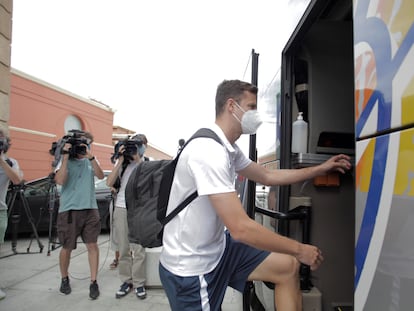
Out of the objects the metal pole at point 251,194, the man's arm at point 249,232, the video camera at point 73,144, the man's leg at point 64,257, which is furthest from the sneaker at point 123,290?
the man's arm at point 249,232

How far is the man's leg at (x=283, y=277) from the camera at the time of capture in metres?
1.78

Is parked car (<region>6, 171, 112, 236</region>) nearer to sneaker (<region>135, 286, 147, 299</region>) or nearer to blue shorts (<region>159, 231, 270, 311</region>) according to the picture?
sneaker (<region>135, 286, 147, 299</region>)

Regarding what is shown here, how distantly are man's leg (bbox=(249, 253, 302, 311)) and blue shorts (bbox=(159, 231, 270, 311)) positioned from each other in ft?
0.18

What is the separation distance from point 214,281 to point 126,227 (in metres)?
2.61

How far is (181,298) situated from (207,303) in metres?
0.15

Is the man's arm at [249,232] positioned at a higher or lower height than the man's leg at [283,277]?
higher

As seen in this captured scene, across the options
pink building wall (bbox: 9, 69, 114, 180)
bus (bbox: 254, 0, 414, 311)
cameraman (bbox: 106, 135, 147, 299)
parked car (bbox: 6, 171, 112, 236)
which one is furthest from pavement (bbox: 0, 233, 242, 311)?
pink building wall (bbox: 9, 69, 114, 180)

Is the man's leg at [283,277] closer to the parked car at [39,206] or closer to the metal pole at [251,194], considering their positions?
the metal pole at [251,194]

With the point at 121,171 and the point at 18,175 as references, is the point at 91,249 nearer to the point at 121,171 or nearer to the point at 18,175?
the point at 121,171

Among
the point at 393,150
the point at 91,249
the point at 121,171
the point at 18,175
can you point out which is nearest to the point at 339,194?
the point at 393,150

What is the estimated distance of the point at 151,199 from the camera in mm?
2205

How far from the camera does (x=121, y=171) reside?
421 cm

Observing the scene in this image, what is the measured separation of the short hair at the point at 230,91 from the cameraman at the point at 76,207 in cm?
269

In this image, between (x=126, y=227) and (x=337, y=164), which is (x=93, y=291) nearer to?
(x=126, y=227)
